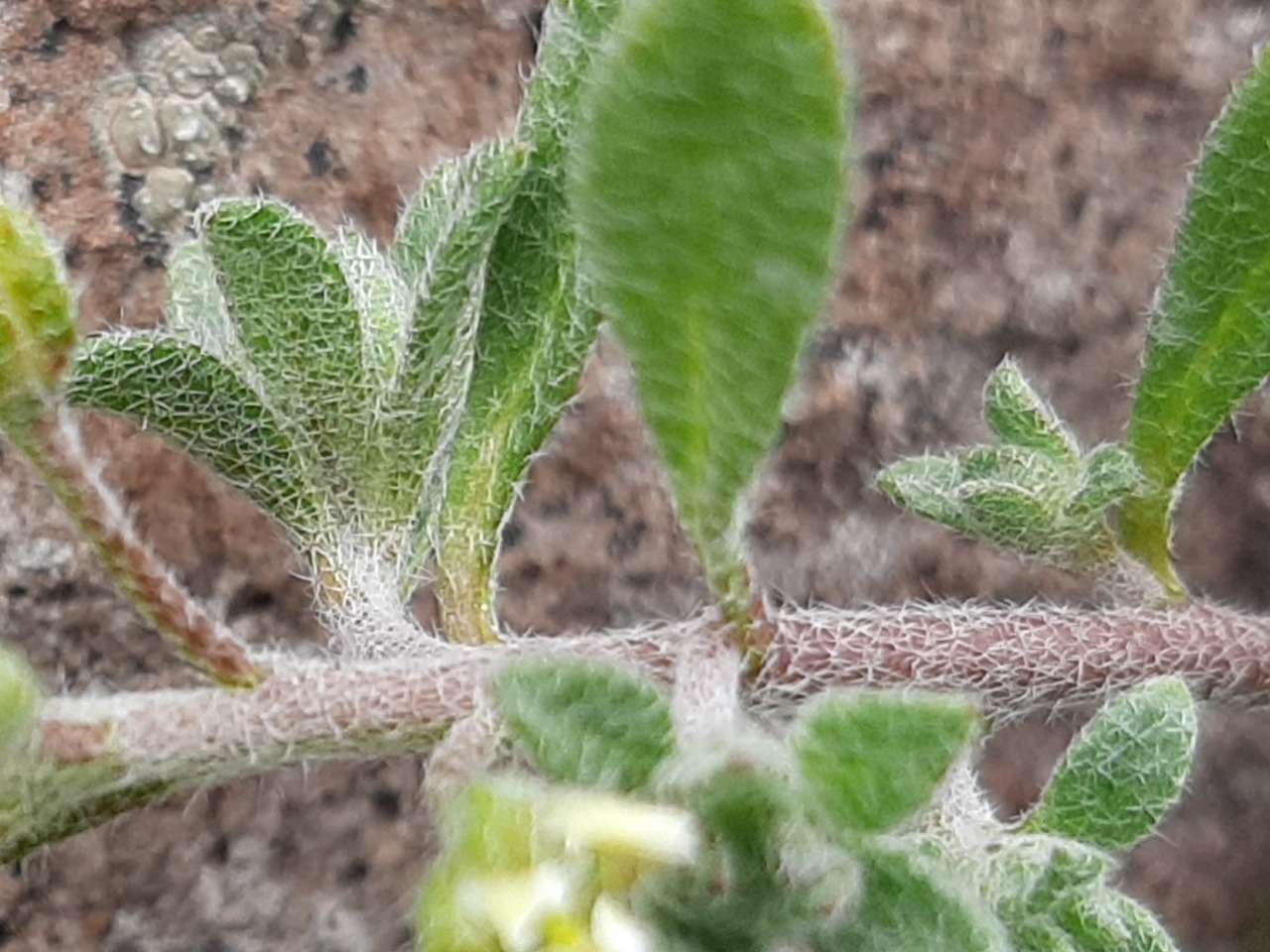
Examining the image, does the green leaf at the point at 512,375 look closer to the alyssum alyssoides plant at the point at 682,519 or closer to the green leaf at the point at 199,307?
the alyssum alyssoides plant at the point at 682,519

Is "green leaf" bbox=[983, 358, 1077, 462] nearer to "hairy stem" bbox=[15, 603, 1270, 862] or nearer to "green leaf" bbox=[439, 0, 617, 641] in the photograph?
"hairy stem" bbox=[15, 603, 1270, 862]

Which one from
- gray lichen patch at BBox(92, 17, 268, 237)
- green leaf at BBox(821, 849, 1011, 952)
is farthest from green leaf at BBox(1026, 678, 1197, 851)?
gray lichen patch at BBox(92, 17, 268, 237)

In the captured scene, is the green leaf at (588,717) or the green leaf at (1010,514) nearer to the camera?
the green leaf at (588,717)

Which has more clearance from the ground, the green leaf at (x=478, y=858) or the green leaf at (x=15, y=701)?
the green leaf at (x=478, y=858)

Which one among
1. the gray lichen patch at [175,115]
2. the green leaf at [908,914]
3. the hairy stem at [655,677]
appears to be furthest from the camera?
the gray lichen patch at [175,115]

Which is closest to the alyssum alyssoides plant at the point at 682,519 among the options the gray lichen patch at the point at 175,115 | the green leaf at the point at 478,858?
the green leaf at the point at 478,858

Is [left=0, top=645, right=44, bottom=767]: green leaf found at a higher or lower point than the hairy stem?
higher

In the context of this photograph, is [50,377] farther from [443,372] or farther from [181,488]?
[181,488]
